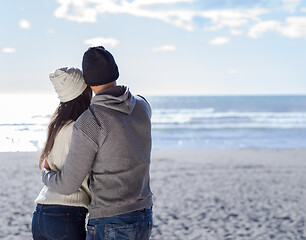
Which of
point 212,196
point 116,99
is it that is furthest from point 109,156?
point 212,196

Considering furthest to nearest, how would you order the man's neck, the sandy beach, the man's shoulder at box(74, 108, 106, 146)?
the sandy beach → the man's neck → the man's shoulder at box(74, 108, 106, 146)

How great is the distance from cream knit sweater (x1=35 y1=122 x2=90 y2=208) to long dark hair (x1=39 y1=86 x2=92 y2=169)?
0.02 meters

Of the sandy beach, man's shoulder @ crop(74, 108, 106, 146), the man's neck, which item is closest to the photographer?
man's shoulder @ crop(74, 108, 106, 146)

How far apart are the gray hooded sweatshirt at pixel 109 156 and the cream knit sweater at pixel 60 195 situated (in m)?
0.07

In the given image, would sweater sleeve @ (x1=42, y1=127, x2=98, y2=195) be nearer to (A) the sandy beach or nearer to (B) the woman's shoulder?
(B) the woman's shoulder

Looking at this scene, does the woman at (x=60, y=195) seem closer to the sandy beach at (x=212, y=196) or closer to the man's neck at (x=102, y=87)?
the man's neck at (x=102, y=87)

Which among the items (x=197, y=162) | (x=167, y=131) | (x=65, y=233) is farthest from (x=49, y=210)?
(x=167, y=131)

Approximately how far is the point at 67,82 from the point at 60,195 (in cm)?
47

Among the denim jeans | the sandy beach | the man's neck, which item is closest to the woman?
the denim jeans

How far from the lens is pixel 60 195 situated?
1.69 meters

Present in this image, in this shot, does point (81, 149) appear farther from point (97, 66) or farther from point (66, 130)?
point (97, 66)

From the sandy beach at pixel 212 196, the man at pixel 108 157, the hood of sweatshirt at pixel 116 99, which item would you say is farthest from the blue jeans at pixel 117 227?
the sandy beach at pixel 212 196

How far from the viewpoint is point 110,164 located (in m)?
1.58

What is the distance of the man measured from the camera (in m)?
1.54
